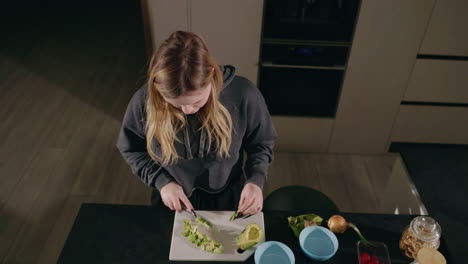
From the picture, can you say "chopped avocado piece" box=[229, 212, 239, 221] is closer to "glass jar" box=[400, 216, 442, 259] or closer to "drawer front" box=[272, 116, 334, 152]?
"glass jar" box=[400, 216, 442, 259]

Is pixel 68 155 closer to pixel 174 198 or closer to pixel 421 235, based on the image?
pixel 174 198

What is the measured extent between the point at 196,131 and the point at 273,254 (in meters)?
0.44

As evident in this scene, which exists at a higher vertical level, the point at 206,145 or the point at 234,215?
the point at 206,145

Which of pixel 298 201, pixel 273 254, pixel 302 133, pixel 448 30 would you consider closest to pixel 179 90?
pixel 273 254

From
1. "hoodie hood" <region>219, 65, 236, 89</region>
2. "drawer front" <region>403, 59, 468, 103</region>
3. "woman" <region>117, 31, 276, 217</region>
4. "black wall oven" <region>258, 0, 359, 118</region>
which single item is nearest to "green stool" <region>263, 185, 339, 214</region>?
"woman" <region>117, 31, 276, 217</region>

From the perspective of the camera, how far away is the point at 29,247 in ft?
6.49

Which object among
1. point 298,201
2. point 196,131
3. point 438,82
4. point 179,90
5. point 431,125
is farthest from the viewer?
point 431,125

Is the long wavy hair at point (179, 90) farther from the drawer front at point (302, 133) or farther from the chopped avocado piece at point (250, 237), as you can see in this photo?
the drawer front at point (302, 133)

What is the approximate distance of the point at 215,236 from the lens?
115 cm

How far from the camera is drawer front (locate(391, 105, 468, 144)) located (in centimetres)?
239

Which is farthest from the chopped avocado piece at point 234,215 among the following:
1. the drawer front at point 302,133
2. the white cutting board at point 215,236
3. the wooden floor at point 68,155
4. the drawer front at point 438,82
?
the drawer front at point 438,82

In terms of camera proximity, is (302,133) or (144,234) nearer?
(144,234)

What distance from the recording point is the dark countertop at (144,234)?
109cm

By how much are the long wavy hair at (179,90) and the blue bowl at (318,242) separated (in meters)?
0.36
